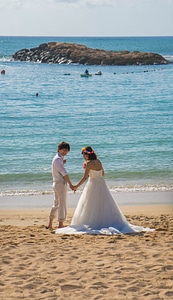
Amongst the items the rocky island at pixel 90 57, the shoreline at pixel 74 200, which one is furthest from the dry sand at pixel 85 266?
the rocky island at pixel 90 57

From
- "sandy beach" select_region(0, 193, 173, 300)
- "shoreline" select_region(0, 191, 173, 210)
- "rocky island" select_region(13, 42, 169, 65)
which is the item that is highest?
"rocky island" select_region(13, 42, 169, 65)

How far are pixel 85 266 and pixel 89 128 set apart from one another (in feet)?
79.7

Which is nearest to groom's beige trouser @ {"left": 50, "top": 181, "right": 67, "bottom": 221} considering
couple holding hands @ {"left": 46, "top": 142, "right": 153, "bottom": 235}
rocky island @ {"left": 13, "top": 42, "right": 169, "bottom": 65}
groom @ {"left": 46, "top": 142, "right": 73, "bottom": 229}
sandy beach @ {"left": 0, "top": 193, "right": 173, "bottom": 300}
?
groom @ {"left": 46, "top": 142, "right": 73, "bottom": 229}

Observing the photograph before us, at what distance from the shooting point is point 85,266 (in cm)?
910

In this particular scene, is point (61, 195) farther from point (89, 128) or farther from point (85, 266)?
point (89, 128)

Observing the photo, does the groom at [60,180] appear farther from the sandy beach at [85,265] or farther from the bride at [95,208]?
the sandy beach at [85,265]

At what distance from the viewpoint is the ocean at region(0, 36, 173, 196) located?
20.5 meters

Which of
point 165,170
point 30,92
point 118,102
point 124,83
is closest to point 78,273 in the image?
point 165,170

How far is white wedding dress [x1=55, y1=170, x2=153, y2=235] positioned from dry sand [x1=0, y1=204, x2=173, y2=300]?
501 millimetres

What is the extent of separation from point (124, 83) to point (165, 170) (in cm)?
4104

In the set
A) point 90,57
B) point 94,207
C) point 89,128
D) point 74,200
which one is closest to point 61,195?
point 94,207

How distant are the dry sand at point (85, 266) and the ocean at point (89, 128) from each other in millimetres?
7323

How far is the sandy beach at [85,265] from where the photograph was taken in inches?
320

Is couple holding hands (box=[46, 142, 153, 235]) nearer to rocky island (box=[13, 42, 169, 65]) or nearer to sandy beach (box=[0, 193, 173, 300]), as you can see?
sandy beach (box=[0, 193, 173, 300])
